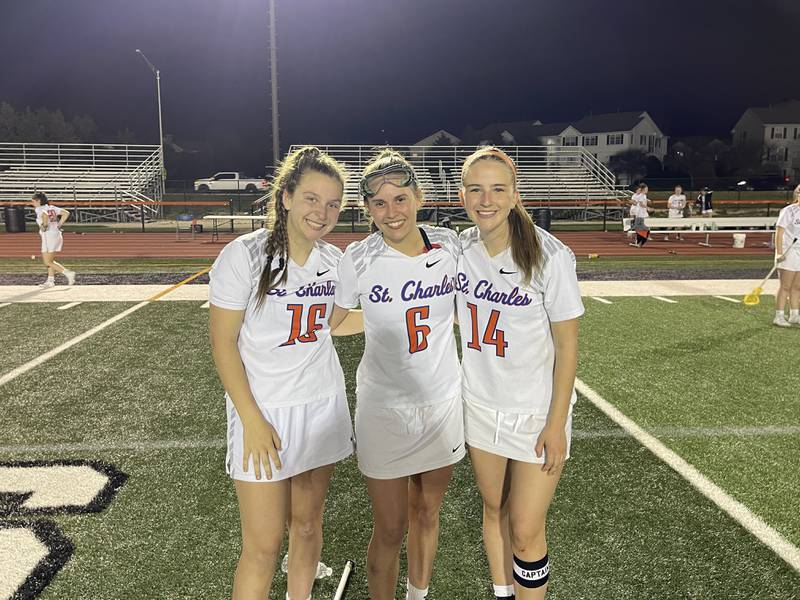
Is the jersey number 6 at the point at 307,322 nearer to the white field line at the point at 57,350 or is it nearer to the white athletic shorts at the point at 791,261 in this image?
the white field line at the point at 57,350

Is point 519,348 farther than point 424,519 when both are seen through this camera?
No

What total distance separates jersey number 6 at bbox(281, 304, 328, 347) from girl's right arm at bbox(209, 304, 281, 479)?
18cm

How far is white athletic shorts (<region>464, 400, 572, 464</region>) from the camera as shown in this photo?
7.70 ft

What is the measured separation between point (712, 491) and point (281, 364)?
282 cm

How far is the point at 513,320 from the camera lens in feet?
7.63

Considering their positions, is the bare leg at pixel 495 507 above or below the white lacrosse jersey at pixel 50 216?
below

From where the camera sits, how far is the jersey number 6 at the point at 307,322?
7.29 ft

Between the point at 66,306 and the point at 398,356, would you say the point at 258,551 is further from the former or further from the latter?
the point at 66,306

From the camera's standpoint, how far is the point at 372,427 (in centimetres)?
244

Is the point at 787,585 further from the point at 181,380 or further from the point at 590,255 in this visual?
the point at 590,255

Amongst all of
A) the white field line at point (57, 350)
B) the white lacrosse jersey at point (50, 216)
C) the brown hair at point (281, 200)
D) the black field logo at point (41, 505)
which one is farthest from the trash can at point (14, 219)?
the brown hair at point (281, 200)

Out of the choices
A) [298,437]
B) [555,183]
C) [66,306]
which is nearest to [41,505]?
[298,437]

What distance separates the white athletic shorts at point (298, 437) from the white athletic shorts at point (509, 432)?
0.57 meters

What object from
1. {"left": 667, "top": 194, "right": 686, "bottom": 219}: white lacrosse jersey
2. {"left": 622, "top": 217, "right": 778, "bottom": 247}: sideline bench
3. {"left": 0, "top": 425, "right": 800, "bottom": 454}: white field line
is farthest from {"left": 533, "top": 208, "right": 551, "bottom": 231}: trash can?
{"left": 0, "top": 425, "right": 800, "bottom": 454}: white field line
